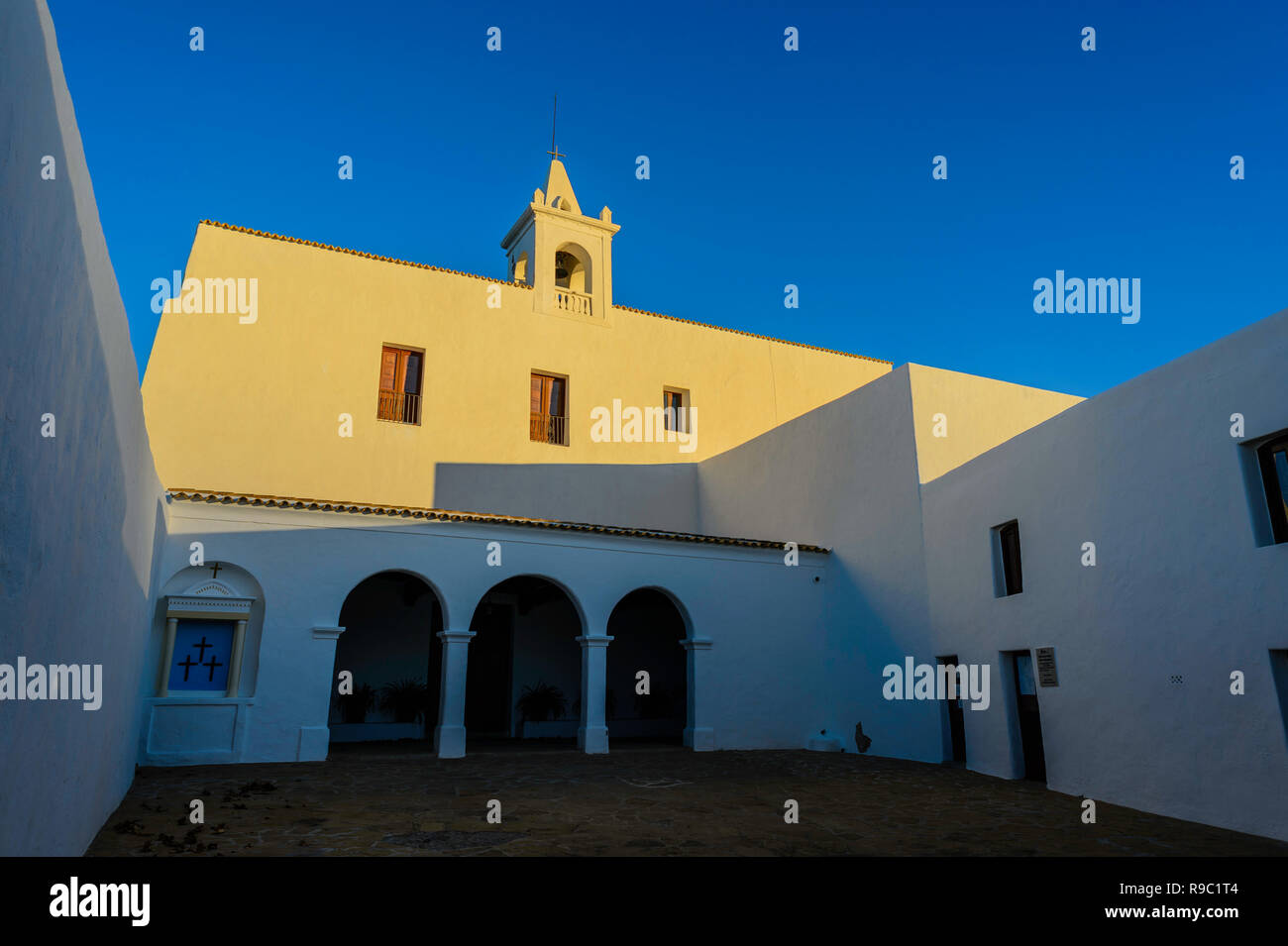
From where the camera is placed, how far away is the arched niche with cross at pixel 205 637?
10961 mm

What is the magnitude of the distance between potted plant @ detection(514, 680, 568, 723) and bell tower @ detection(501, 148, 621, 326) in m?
8.26

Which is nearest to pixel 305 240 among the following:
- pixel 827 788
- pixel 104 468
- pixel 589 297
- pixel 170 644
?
pixel 589 297

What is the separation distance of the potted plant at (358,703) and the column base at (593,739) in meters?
4.56

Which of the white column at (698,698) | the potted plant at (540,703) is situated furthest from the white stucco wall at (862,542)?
the potted plant at (540,703)

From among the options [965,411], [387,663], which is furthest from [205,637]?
[965,411]

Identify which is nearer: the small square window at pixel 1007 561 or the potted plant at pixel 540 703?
the small square window at pixel 1007 561

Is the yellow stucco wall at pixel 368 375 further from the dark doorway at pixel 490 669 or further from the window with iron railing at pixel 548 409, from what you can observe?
the dark doorway at pixel 490 669

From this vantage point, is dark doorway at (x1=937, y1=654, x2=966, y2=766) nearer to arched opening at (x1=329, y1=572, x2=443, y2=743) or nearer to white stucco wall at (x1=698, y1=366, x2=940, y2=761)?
white stucco wall at (x1=698, y1=366, x2=940, y2=761)

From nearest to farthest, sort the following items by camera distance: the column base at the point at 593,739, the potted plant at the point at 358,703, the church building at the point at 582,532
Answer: the church building at the point at 582,532, the column base at the point at 593,739, the potted plant at the point at 358,703

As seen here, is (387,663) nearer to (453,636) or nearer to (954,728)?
(453,636)

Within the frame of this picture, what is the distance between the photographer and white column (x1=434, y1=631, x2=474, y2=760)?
12438 mm

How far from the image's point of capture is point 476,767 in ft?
37.2

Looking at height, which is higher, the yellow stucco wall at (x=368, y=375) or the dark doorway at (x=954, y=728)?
the yellow stucco wall at (x=368, y=375)
